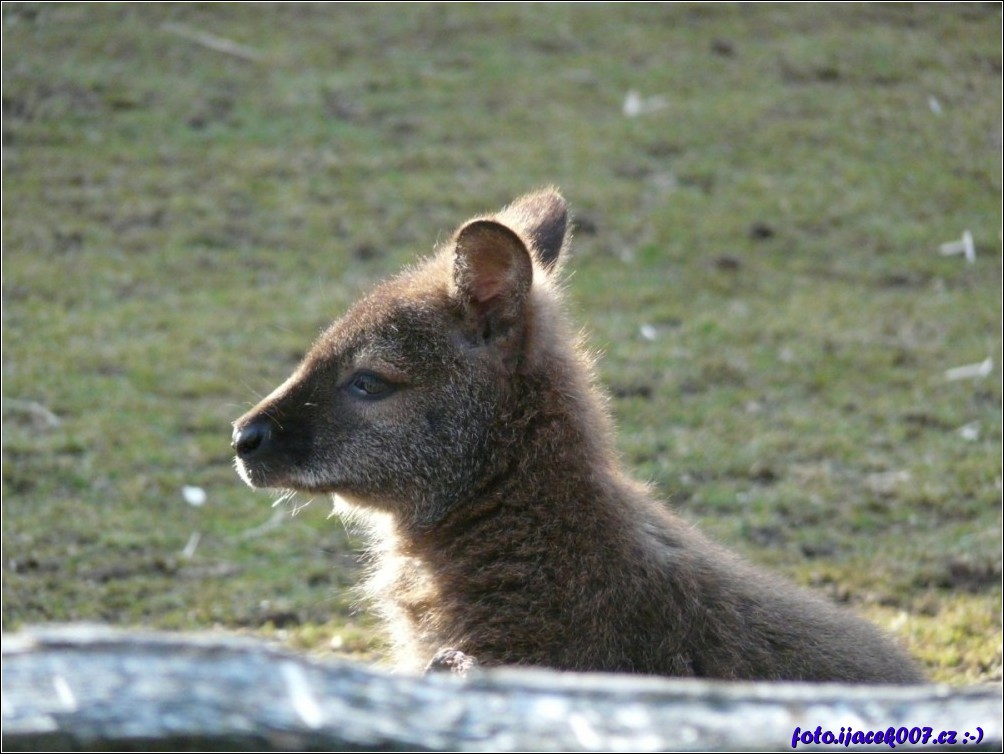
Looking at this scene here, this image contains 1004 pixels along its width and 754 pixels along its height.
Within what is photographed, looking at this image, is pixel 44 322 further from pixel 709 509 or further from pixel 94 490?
pixel 709 509

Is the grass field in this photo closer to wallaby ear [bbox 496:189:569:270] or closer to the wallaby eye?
the wallaby eye

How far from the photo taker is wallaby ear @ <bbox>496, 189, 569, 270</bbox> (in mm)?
4812

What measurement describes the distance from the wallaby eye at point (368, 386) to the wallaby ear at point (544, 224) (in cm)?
74

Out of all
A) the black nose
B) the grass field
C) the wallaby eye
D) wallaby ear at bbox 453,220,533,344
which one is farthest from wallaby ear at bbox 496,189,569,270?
the grass field

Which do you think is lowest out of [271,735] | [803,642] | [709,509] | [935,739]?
[709,509]

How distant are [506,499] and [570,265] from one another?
6.09 metres

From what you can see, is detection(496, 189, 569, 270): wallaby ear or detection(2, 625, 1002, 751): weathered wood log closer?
detection(2, 625, 1002, 751): weathered wood log

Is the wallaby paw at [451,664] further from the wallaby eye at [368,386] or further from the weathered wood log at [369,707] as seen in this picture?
the weathered wood log at [369,707]

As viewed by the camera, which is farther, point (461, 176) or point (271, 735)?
point (461, 176)

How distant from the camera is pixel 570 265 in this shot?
33.0ft

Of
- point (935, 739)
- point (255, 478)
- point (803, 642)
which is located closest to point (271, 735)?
point (935, 739)

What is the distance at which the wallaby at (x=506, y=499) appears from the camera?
12.3 feet

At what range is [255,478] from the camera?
4.35m

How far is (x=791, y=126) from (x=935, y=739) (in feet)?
36.5
